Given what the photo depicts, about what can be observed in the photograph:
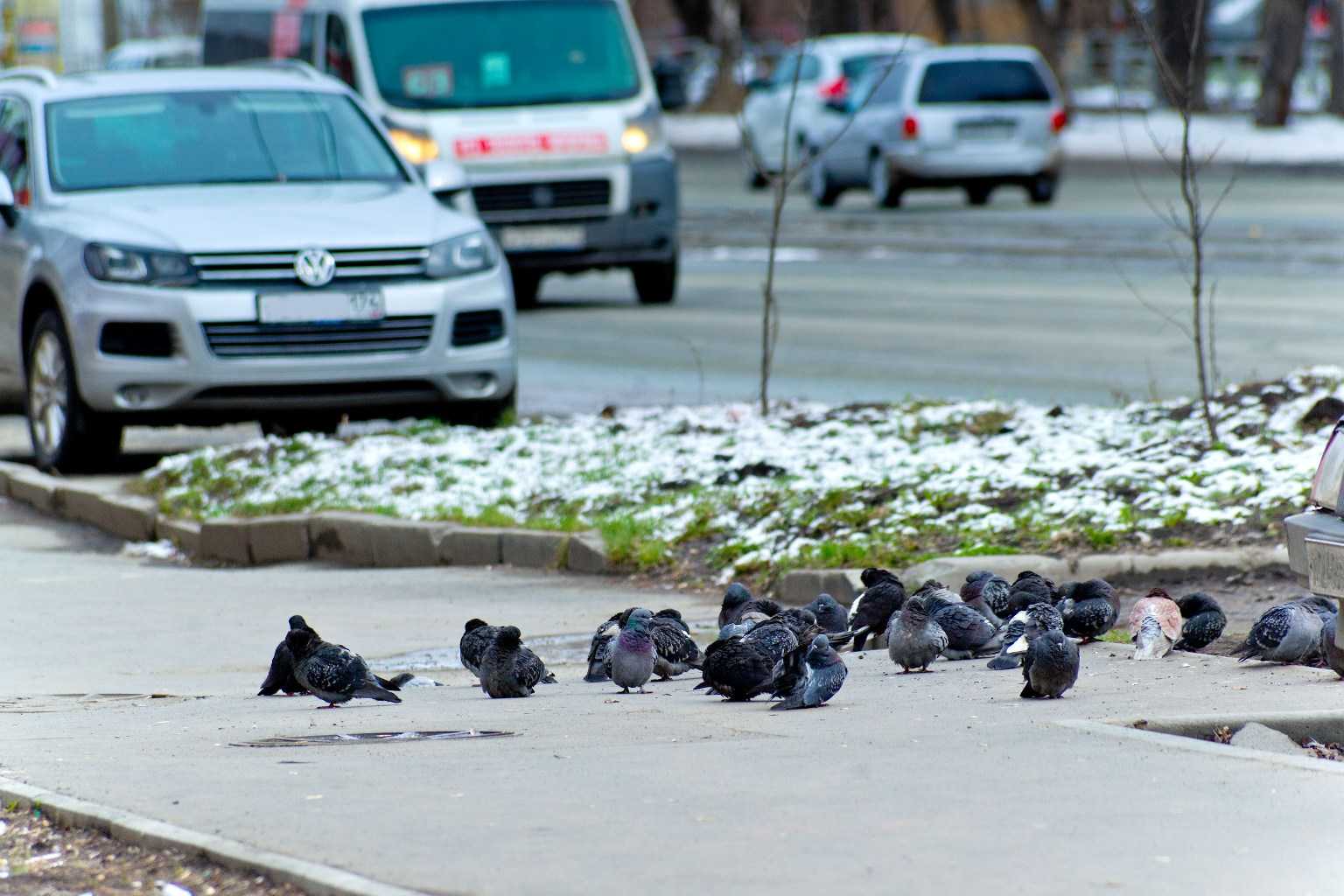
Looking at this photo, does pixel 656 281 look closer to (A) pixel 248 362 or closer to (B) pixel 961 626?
(A) pixel 248 362

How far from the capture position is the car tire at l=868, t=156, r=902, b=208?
3091 centimetres

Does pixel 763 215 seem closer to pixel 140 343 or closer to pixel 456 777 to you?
pixel 140 343

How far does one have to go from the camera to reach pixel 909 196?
35.2m

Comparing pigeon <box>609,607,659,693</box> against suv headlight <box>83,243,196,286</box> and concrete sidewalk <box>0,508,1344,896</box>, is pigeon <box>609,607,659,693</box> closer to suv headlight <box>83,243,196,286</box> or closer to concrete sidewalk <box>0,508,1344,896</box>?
concrete sidewalk <box>0,508,1344,896</box>

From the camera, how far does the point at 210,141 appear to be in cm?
1241

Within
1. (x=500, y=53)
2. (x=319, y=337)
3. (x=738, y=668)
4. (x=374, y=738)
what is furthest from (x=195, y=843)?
(x=500, y=53)

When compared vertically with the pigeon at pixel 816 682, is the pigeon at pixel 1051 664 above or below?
above

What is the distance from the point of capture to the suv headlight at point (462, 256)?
Answer: 1160 cm

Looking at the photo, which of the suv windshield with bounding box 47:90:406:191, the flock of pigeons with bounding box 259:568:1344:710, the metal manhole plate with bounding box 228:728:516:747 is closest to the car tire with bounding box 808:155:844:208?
the suv windshield with bounding box 47:90:406:191

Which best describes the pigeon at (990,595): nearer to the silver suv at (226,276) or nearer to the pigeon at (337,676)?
the pigeon at (337,676)

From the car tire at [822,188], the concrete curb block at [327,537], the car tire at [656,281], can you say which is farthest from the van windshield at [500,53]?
the car tire at [822,188]

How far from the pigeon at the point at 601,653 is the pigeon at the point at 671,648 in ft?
0.20

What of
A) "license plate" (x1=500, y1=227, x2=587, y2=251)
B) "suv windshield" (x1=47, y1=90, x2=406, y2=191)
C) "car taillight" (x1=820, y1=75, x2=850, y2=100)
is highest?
"suv windshield" (x1=47, y1=90, x2=406, y2=191)

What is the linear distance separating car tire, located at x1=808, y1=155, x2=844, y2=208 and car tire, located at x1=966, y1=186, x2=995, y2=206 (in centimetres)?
174
